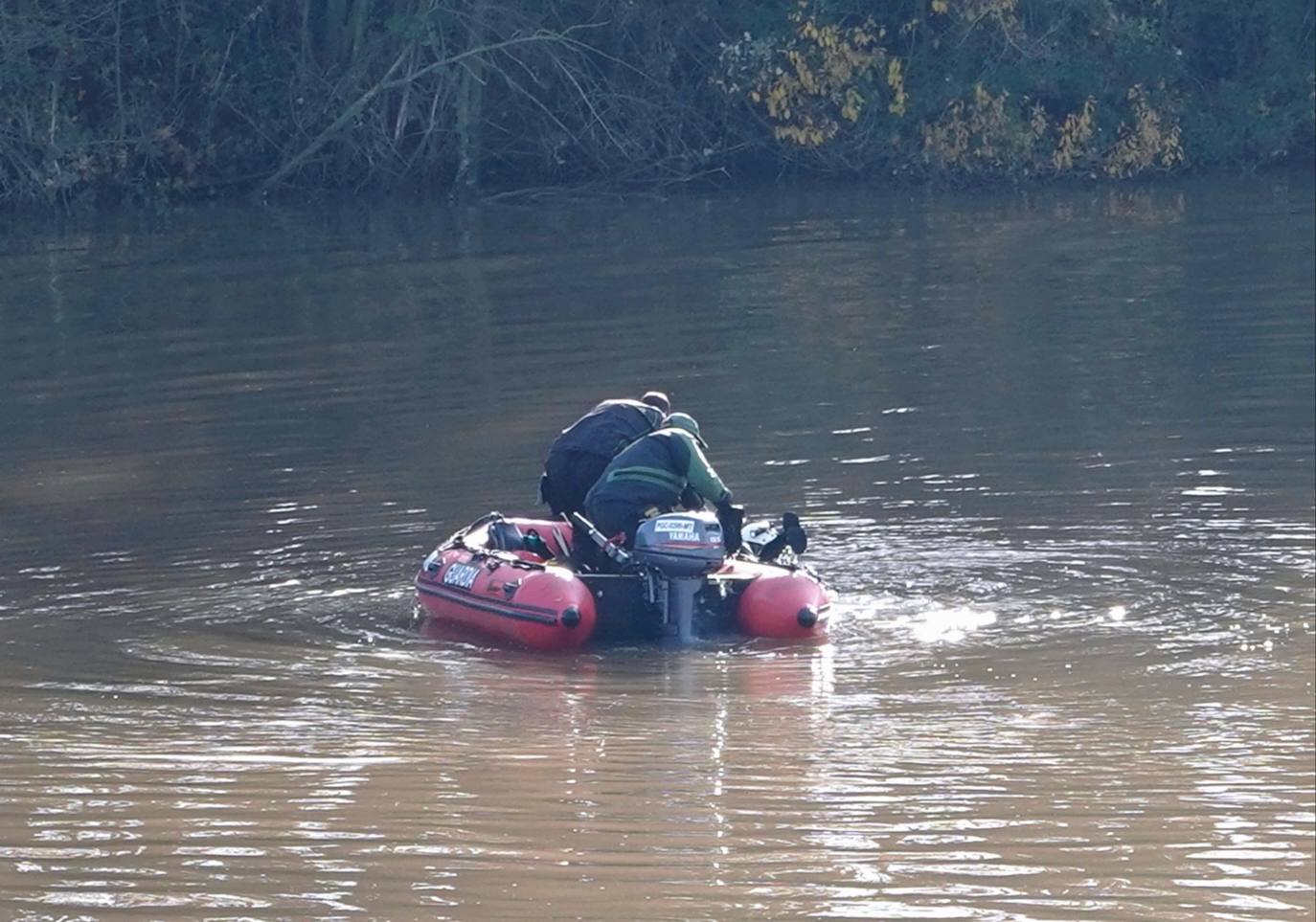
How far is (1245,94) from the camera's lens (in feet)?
110

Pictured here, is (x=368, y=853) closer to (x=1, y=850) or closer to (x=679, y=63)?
(x=1, y=850)

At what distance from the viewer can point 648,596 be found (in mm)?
9898

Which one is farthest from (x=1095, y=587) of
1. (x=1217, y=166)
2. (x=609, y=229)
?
(x=1217, y=166)

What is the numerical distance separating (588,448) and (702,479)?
758mm

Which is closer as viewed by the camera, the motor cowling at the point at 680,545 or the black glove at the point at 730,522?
the motor cowling at the point at 680,545

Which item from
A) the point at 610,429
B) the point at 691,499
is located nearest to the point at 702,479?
the point at 691,499

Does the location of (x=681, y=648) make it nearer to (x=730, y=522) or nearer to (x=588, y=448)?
(x=730, y=522)

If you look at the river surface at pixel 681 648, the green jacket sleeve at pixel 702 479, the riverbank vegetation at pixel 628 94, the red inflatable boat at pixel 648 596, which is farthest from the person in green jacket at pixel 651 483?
the riverbank vegetation at pixel 628 94

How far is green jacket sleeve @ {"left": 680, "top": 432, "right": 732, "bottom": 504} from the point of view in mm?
10344

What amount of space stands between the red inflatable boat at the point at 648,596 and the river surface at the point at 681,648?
0.18 metres

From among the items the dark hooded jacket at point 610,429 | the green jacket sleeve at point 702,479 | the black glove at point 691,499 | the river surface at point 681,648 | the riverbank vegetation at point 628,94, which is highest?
the riverbank vegetation at point 628,94

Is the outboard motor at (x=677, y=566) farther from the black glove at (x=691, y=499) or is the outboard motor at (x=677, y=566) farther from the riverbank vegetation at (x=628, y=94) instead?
the riverbank vegetation at (x=628, y=94)

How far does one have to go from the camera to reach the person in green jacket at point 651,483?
10297 mm

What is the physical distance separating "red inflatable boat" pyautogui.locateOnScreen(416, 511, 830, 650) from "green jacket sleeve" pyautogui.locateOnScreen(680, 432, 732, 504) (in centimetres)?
21
